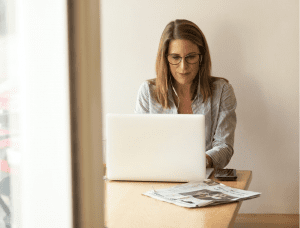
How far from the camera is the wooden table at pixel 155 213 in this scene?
1.08 m

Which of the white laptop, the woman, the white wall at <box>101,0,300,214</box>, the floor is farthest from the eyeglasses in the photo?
the floor

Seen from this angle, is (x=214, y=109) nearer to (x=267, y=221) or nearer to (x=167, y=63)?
(x=167, y=63)

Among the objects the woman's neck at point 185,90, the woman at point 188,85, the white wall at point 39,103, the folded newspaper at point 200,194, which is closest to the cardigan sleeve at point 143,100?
the woman at point 188,85

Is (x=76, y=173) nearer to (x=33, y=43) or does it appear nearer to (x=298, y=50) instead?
(x=33, y=43)

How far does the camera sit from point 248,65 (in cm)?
252

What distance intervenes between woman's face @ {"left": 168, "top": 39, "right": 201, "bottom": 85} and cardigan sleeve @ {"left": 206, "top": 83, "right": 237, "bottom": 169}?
8.6 inches

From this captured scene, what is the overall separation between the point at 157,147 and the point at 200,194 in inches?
10.8

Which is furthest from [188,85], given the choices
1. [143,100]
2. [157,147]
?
[157,147]

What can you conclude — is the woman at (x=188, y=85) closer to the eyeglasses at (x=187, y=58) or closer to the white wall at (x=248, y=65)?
the eyeglasses at (x=187, y=58)

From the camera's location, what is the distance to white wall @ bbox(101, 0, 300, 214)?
2.48 meters

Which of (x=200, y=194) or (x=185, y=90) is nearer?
(x=200, y=194)

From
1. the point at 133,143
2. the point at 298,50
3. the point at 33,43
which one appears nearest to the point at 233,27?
the point at 298,50

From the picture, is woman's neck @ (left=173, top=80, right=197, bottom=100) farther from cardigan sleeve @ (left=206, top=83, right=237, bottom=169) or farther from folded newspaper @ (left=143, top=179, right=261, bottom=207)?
folded newspaper @ (left=143, top=179, right=261, bottom=207)

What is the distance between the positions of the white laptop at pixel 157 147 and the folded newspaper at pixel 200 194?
87 millimetres
